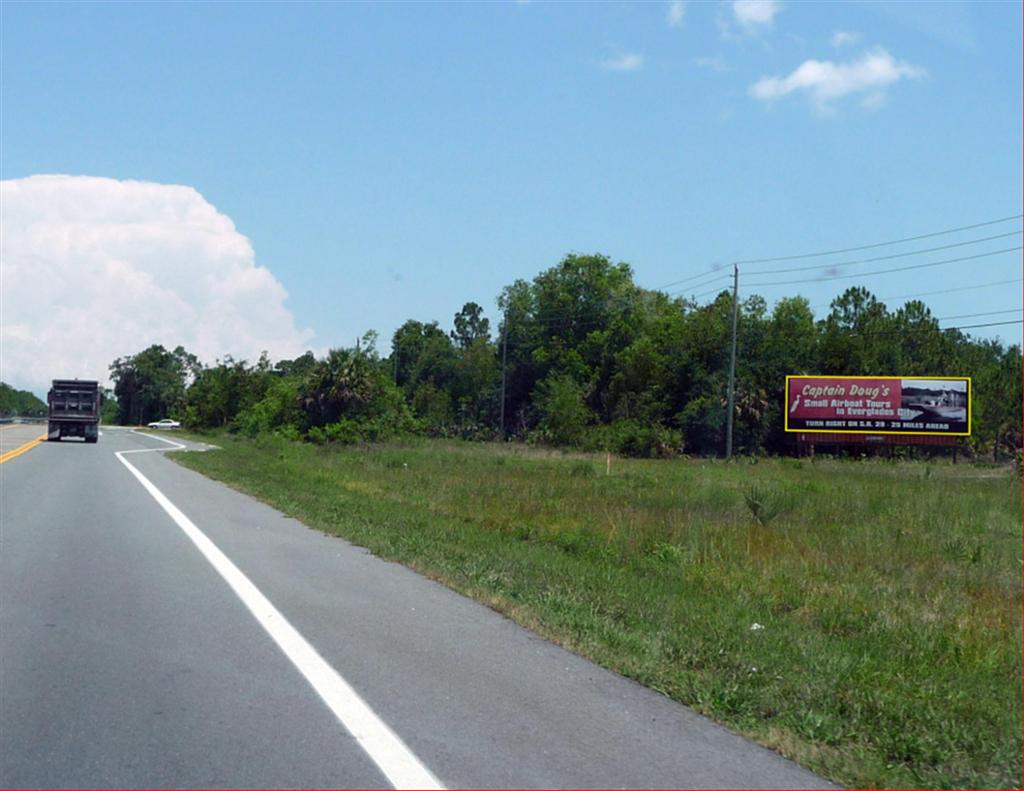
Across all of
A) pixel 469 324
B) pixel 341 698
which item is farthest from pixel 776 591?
pixel 469 324

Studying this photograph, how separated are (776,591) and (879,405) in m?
49.9

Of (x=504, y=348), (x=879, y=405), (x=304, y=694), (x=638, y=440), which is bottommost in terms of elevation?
(x=304, y=694)

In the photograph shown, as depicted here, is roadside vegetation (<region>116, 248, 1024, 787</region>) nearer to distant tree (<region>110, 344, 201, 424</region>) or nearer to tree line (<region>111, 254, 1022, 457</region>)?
tree line (<region>111, 254, 1022, 457</region>)

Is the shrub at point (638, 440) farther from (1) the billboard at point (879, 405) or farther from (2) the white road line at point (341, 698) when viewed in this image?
(2) the white road line at point (341, 698)

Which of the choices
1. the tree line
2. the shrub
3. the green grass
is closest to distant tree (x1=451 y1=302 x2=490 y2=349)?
the tree line

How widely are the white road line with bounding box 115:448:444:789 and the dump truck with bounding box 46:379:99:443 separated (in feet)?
161

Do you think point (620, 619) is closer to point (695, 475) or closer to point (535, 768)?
point (535, 768)

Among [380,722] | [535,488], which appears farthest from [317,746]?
[535,488]

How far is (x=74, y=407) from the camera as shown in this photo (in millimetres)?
58781

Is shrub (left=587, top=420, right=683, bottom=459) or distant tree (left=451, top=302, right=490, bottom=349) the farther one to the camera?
distant tree (left=451, top=302, right=490, bottom=349)

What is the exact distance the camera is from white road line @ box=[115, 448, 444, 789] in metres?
6.04

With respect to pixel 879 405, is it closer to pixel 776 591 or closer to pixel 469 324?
pixel 776 591

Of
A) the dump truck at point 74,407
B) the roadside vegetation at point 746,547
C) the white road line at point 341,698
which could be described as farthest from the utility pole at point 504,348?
the white road line at point 341,698

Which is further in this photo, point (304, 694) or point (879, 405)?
point (879, 405)
